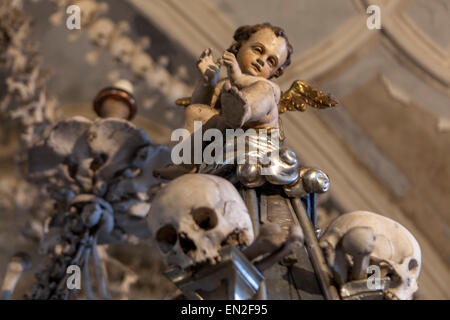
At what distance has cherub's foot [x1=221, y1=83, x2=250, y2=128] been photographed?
1.87 m

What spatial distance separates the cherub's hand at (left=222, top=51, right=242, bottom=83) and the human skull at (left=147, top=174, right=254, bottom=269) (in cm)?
53

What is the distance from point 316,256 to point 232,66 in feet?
2.02

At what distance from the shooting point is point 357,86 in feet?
18.8

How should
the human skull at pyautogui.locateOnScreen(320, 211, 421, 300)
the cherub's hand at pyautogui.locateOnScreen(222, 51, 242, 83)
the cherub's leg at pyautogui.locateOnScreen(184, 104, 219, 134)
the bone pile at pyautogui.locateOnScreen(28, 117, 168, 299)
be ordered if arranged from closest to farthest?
1. the human skull at pyautogui.locateOnScreen(320, 211, 421, 300)
2. the cherub's hand at pyautogui.locateOnScreen(222, 51, 242, 83)
3. the cherub's leg at pyautogui.locateOnScreen(184, 104, 219, 134)
4. the bone pile at pyautogui.locateOnScreen(28, 117, 168, 299)

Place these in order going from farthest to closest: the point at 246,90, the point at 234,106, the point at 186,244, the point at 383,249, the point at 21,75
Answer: the point at 21,75 → the point at 246,90 → the point at 234,106 → the point at 383,249 → the point at 186,244

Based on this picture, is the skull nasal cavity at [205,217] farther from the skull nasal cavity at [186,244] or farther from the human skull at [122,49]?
the human skull at [122,49]

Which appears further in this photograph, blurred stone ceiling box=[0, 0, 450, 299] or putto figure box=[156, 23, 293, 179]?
blurred stone ceiling box=[0, 0, 450, 299]

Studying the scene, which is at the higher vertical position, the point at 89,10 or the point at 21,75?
the point at 89,10

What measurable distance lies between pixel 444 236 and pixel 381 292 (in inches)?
172

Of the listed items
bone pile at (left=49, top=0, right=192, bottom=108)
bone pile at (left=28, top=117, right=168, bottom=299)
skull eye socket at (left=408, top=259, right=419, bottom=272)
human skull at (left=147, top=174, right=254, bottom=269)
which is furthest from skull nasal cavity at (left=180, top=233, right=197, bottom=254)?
bone pile at (left=49, top=0, right=192, bottom=108)

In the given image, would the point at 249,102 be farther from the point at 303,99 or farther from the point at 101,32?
the point at 101,32

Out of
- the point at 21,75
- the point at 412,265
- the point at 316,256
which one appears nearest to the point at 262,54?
the point at 316,256

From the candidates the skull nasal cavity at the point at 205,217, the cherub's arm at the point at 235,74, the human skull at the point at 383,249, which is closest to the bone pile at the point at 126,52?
the cherub's arm at the point at 235,74

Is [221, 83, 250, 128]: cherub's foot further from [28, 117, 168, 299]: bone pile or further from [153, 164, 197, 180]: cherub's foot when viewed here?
[28, 117, 168, 299]: bone pile
